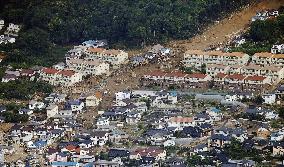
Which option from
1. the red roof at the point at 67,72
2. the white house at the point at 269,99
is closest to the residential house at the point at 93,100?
the red roof at the point at 67,72

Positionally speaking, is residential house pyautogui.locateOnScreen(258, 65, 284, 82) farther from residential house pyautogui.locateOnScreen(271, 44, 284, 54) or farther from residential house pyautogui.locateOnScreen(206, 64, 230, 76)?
residential house pyautogui.locateOnScreen(271, 44, 284, 54)

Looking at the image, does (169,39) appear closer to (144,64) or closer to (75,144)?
(144,64)

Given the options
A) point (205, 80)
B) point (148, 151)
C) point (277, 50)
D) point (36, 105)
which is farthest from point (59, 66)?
point (148, 151)

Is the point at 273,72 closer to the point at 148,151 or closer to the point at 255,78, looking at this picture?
the point at 255,78

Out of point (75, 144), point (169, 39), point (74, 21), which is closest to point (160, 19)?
point (169, 39)

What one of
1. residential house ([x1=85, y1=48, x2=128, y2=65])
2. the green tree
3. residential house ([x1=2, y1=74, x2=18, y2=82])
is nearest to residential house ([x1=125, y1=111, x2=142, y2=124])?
the green tree
